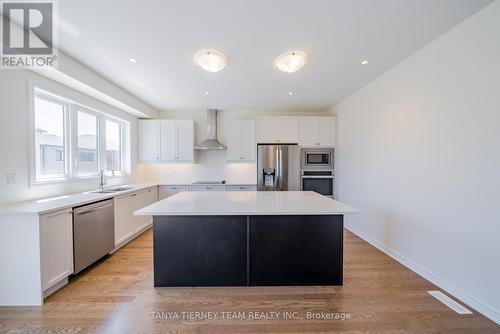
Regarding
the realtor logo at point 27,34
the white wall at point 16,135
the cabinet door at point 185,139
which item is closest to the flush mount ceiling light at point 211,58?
the realtor logo at point 27,34

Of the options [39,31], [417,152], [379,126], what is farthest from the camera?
[379,126]

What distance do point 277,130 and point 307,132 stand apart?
675 mm

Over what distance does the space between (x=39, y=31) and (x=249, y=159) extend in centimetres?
358

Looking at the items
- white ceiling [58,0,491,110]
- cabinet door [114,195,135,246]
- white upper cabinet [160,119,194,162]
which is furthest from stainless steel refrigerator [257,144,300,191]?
cabinet door [114,195,135,246]

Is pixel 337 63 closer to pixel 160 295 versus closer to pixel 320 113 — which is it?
pixel 320 113

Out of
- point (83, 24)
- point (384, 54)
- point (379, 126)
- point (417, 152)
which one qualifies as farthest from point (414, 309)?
point (83, 24)

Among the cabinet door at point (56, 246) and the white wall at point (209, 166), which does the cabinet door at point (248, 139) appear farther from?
the cabinet door at point (56, 246)

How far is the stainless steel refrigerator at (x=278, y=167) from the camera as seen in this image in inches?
167

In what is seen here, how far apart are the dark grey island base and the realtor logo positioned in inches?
82.5

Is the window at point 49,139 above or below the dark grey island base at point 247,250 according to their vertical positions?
above

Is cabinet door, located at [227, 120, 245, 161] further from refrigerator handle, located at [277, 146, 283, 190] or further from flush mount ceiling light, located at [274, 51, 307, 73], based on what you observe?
flush mount ceiling light, located at [274, 51, 307, 73]

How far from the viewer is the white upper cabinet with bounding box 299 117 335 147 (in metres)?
4.40

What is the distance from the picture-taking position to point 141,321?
1643 mm

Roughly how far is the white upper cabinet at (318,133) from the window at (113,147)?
3.89 metres
